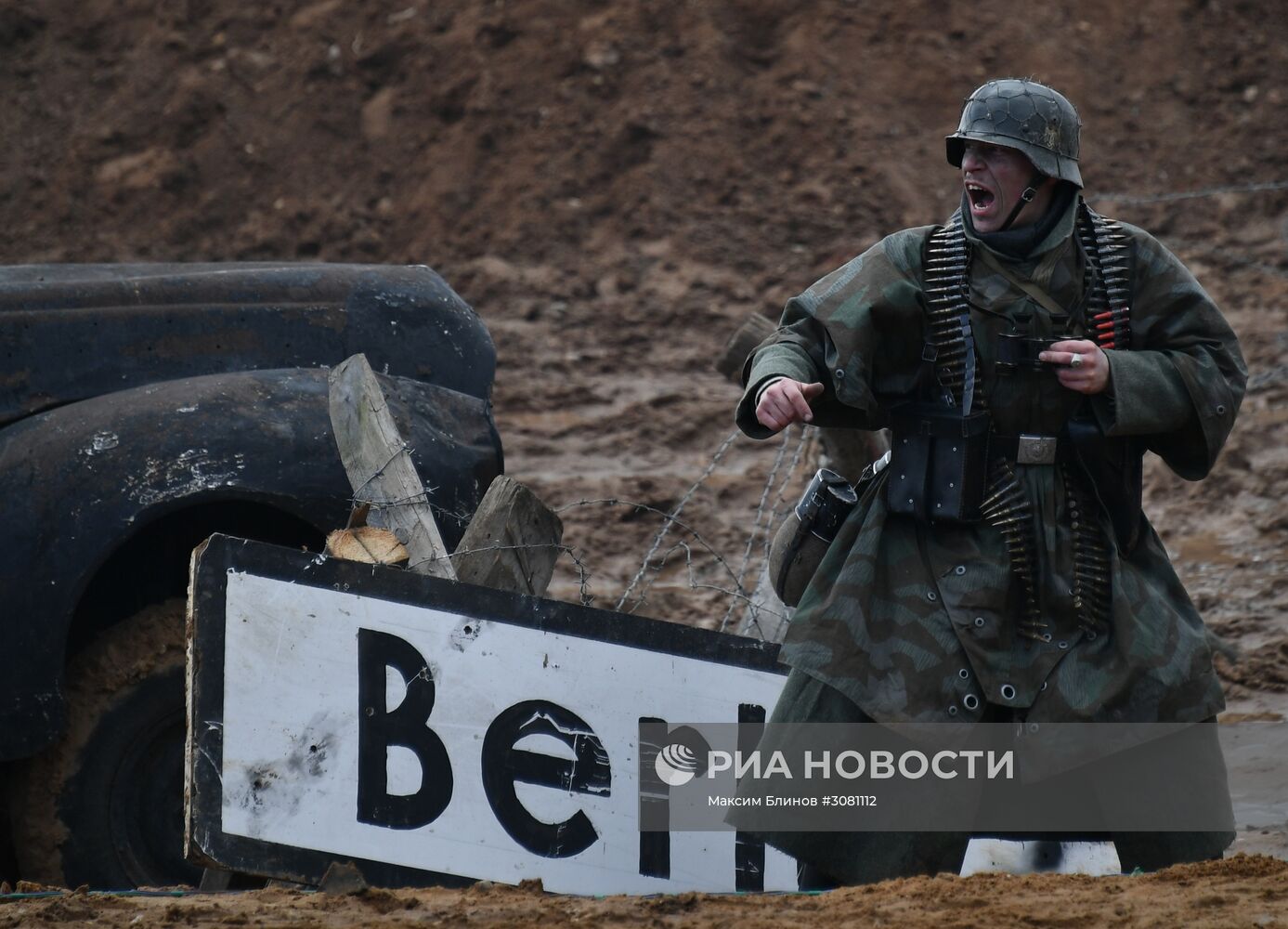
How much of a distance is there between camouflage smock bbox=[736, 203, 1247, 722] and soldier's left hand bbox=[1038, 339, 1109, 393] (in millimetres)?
35

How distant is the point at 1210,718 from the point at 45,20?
1267 cm

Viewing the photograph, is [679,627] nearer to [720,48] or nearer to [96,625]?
[96,625]

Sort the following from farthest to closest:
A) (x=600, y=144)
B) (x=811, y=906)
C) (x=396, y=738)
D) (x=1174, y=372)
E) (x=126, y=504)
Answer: (x=600, y=144) < (x=126, y=504) < (x=396, y=738) < (x=1174, y=372) < (x=811, y=906)

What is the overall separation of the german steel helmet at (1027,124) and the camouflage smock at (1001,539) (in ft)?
0.41

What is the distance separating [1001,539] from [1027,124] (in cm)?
82

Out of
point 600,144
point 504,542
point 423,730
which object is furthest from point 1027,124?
point 600,144

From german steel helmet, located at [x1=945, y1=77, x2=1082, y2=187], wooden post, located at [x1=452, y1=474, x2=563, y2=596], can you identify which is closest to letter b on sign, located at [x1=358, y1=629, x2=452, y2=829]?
wooden post, located at [x1=452, y1=474, x2=563, y2=596]

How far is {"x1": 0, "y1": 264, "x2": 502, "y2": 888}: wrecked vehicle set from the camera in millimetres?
4656

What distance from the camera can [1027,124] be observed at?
3723 millimetres

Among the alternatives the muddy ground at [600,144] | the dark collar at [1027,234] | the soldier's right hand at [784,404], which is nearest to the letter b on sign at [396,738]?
the soldier's right hand at [784,404]

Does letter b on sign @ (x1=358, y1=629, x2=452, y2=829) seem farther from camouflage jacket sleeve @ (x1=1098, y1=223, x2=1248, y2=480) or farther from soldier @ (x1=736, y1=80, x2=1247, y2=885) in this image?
camouflage jacket sleeve @ (x1=1098, y1=223, x2=1248, y2=480)

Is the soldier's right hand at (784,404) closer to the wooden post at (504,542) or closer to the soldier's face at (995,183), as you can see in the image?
the soldier's face at (995,183)

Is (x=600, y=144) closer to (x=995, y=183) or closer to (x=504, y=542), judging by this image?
(x=504, y=542)

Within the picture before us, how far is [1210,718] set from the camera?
12.4ft
